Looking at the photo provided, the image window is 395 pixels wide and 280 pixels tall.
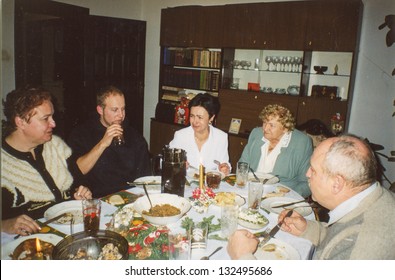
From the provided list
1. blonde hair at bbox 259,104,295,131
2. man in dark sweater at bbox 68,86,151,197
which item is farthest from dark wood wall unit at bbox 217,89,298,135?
man in dark sweater at bbox 68,86,151,197

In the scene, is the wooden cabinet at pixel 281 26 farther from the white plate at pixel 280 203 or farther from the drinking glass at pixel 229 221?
the drinking glass at pixel 229 221

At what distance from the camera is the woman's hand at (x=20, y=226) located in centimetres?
136

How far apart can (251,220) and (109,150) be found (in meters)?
1.36

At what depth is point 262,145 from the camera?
→ 2.81m

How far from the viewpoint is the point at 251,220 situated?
5.16 ft

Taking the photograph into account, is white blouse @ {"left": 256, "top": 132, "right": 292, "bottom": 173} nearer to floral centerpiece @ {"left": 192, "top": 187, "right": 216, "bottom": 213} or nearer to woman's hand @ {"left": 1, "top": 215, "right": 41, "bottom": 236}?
floral centerpiece @ {"left": 192, "top": 187, "right": 216, "bottom": 213}

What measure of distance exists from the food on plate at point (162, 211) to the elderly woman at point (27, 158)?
465 millimetres

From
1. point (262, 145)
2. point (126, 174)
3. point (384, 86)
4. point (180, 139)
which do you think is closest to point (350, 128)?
point (384, 86)

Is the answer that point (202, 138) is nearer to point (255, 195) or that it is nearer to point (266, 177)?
point (266, 177)

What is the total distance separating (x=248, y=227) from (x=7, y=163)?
1348mm

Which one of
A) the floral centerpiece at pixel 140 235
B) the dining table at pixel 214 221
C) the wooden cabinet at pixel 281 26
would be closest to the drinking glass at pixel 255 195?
the dining table at pixel 214 221

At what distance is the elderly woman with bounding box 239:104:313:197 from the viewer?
2590 millimetres

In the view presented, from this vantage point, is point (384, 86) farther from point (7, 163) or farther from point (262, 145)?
point (7, 163)

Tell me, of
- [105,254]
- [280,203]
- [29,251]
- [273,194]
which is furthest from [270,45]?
[29,251]
